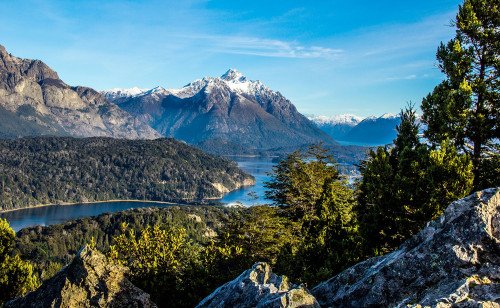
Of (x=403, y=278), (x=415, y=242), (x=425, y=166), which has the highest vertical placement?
(x=425, y=166)

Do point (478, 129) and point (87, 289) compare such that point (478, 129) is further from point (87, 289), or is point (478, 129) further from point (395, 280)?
point (87, 289)

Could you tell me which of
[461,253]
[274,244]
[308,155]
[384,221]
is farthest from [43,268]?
[461,253]

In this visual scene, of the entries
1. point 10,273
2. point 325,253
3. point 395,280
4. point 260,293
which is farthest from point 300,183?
point 395,280

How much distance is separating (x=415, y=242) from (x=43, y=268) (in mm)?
186957

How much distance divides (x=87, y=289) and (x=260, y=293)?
26.4 ft

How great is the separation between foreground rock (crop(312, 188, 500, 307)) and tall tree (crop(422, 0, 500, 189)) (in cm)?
1254

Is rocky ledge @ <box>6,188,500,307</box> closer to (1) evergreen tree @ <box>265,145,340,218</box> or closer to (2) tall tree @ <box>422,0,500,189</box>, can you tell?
(2) tall tree @ <box>422,0,500,189</box>

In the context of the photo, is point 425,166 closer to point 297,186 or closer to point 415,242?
point 415,242

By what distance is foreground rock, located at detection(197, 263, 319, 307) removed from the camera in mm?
14469

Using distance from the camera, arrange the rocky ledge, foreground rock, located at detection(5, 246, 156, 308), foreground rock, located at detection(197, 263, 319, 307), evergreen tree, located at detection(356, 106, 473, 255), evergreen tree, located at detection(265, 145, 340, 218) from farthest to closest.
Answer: evergreen tree, located at detection(265, 145, 340, 218)
evergreen tree, located at detection(356, 106, 473, 255)
foreground rock, located at detection(5, 246, 156, 308)
foreground rock, located at detection(197, 263, 319, 307)
the rocky ledge

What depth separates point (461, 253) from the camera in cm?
1438

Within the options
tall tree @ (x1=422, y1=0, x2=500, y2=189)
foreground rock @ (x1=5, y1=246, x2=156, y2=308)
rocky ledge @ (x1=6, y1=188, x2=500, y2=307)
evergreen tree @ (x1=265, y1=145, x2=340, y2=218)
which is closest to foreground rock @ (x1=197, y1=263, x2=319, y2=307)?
rocky ledge @ (x1=6, y1=188, x2=500, y2=307)

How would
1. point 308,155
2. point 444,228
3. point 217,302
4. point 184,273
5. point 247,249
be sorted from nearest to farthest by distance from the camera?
point 444,228 < point 217,302 < point 184,273 < point 247,249 < point 308,155

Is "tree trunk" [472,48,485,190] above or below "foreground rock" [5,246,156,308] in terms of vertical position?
above
